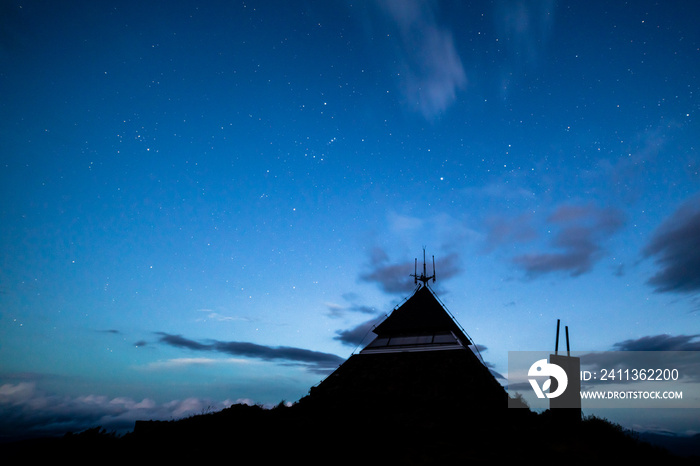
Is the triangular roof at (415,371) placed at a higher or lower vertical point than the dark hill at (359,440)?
higher

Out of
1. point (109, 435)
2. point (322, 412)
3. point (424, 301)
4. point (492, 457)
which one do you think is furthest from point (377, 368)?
point (109, 435)

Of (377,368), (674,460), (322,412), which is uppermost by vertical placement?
(377,368)

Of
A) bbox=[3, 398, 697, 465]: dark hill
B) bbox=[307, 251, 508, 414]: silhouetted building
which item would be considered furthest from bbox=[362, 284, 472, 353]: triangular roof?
bbox=[3, 398, 697, 465]: dark hill

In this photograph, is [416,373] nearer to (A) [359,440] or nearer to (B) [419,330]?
(B) [419,330]

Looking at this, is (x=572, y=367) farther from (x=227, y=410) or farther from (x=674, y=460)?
(x=227, y=410)

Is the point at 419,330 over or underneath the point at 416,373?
over

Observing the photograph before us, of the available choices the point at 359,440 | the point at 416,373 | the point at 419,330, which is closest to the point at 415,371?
the point at 416,373

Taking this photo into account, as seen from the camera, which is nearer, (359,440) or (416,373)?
(359,440)

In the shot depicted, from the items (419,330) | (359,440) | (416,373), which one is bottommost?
(359,440)

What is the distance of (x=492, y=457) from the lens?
37.3 feet

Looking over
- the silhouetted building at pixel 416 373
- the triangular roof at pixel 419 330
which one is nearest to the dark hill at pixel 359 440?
the silhouetted building at pixel 416 373

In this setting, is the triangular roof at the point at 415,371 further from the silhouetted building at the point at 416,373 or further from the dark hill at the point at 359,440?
the dark hill at the point at 359,440

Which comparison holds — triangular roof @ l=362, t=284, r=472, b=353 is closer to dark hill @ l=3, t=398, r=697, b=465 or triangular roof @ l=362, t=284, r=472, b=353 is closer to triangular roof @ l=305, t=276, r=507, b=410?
triangular roof @ l=305, t=276, r=507, b=410

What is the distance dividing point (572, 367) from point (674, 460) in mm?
4722
